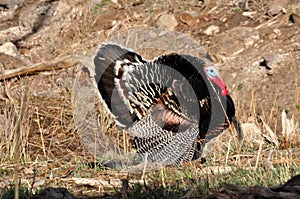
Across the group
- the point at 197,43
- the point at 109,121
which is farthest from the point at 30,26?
the point at 109,121

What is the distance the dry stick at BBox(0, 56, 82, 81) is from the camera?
8.27 metres

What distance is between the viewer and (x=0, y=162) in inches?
200

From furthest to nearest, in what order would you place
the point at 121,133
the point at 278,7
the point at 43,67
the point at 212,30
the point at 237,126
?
the point at 212,30, the point at 278,7, the point at 43,67, the point at 121,133, the point at 237,126

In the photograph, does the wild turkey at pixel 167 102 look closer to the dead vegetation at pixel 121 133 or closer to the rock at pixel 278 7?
the dead vegetation at pixel 121 133

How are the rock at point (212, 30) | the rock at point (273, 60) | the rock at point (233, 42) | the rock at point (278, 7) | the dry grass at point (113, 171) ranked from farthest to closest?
the rock at point (212, 30) < the rock at point (278, 7) < the rock at point (233, 42) < the rock at point (273, 60) < the dry grass at point (113, 171)

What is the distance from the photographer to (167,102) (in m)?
6.06

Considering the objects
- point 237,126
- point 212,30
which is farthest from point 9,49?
point 237,126

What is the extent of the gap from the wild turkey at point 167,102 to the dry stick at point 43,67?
2.14m

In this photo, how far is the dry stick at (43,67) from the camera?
27.1 feet

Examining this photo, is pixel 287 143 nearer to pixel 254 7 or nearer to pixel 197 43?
pixel 197 43

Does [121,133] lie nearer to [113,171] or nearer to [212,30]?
[113,171]

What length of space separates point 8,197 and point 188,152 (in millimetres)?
2824

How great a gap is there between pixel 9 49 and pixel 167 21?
2.87m

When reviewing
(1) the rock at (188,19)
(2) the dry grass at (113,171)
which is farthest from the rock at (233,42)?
(2) the dry grass at (113,171)
